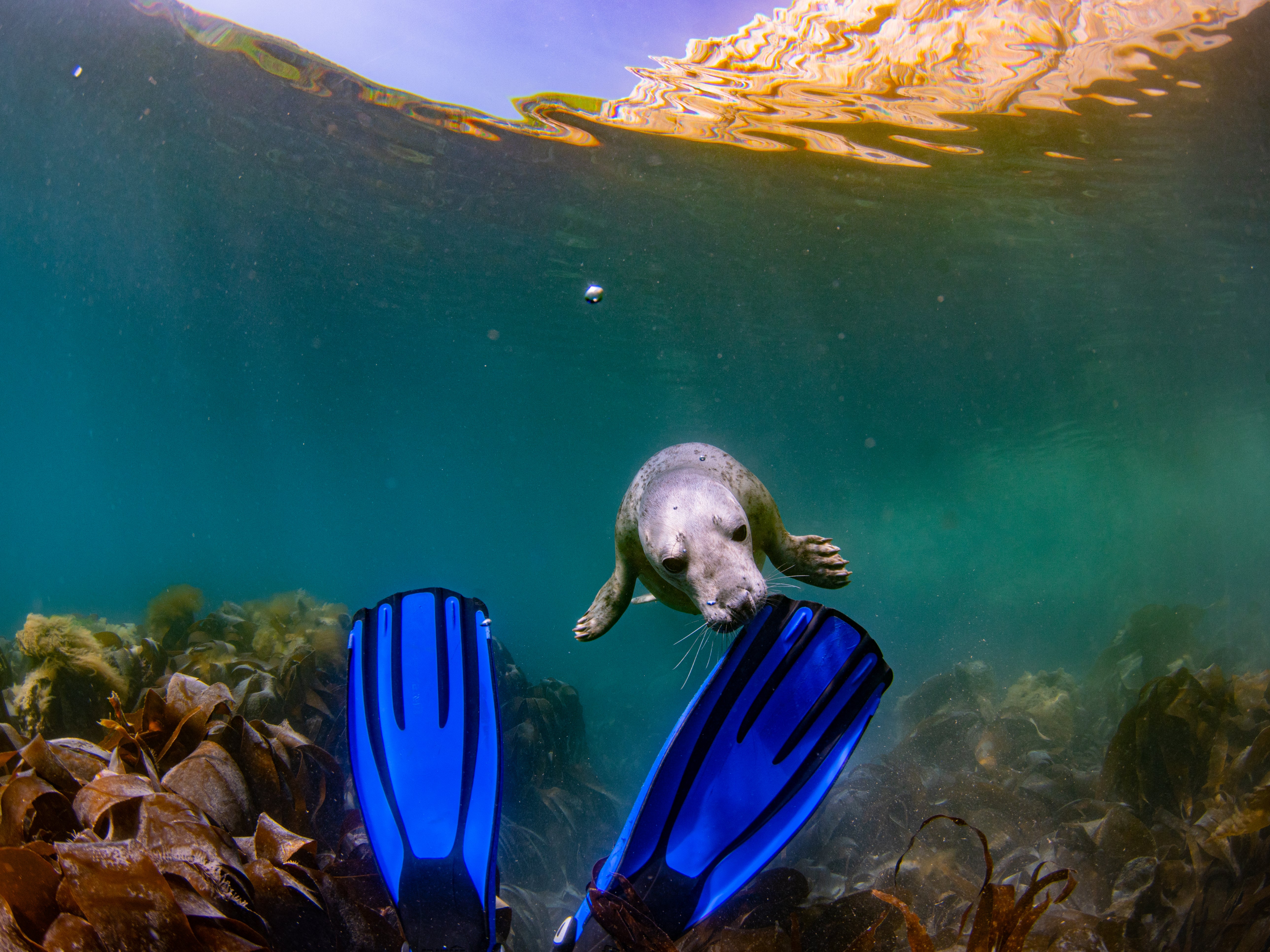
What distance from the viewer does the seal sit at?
8.08 ft

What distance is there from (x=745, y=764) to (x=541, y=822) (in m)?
4.51

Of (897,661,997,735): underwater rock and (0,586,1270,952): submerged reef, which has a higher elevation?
(0,586,1270,952): submerged reef

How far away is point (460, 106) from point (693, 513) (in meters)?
8.79

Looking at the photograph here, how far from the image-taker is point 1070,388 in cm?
2077

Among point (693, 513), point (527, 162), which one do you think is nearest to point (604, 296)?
point (527, 162)

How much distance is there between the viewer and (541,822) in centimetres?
559

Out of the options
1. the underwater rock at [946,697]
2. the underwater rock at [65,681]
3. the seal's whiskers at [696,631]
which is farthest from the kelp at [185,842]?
the underwater rock at [946,697]

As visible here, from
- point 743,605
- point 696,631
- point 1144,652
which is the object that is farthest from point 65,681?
point 1144,652

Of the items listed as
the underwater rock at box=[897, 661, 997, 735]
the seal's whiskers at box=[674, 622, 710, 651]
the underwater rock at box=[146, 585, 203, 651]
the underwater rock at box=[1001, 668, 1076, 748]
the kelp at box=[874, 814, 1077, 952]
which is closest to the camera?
the kelp at box=[874, 814, 1077, 952]

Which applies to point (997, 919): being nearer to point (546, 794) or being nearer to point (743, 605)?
point (743, 605)

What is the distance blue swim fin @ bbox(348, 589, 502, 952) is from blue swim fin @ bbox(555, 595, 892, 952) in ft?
1.18

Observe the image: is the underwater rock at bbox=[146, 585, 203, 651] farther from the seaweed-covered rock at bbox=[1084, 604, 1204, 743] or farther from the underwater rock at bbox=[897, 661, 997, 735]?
the seaweed-covered rock at bbox=[1084, 604, 1204, 743]

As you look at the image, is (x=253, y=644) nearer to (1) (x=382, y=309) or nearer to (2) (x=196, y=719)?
(2) (x=196, y=719)

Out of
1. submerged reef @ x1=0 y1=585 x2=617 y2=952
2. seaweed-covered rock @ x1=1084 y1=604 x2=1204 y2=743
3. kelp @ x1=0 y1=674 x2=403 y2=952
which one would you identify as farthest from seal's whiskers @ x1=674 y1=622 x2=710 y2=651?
seaweed-covered rock @ x1=1084 y1=604 x2=1204 y2=743
